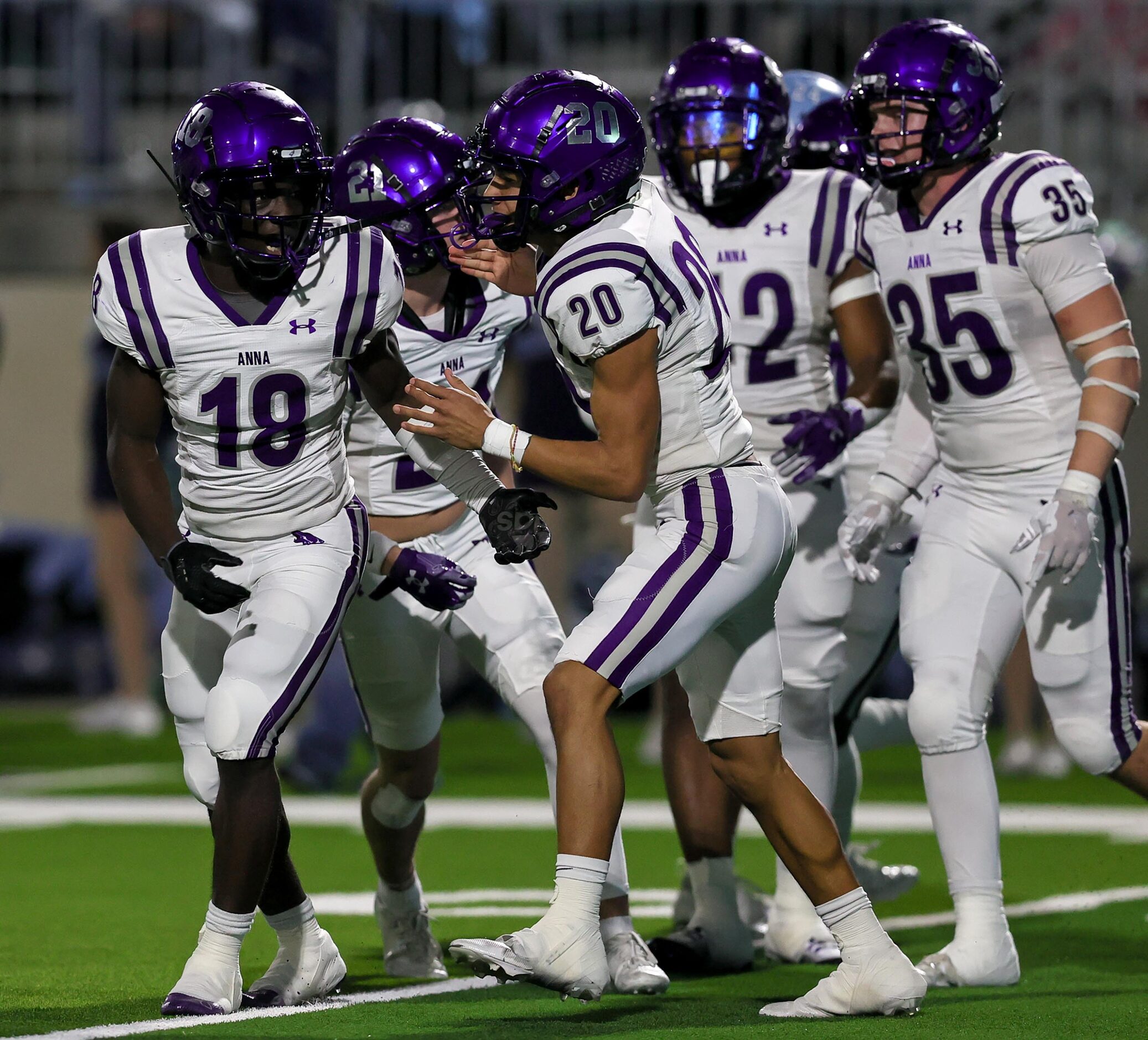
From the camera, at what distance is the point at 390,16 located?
11273 mm

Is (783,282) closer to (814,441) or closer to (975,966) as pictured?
(814,441)

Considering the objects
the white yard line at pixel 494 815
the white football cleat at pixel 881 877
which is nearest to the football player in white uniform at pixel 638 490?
the white football cleat at pixel 881 877

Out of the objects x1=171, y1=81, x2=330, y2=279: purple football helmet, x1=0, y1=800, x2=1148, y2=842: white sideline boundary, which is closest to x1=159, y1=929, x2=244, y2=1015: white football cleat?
x1=171, y1=81, x2=330, y2=279: purple football helmet

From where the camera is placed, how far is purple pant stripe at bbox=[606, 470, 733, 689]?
11.6 feet

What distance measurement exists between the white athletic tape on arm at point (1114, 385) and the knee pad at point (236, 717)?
181cm

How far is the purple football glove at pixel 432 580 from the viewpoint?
3945mm

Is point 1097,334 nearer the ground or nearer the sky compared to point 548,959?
nearer the sky

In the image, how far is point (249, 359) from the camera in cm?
372

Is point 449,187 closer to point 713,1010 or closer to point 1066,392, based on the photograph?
point 1066,392

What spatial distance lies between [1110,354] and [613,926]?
1.57 m

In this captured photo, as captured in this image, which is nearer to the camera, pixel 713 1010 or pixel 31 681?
pixel 713 1010

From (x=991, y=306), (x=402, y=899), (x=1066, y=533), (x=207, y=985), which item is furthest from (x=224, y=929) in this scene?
(x=991, y=306)

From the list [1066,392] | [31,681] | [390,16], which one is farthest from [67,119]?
[1066,392]

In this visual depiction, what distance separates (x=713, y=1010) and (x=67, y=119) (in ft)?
29.9
